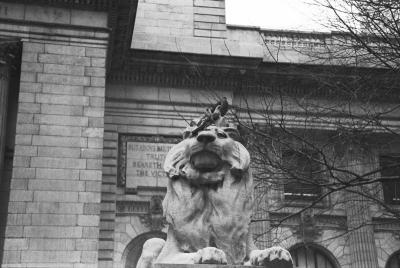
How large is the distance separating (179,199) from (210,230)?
1.37 ft

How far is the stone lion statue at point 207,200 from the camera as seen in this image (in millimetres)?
5863

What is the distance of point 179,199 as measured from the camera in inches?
235

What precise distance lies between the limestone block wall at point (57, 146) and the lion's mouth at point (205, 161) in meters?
11.3

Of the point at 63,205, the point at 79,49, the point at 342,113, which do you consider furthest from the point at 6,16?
the point at 342,113

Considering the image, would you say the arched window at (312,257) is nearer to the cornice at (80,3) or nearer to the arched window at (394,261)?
the arched window at (394,261)

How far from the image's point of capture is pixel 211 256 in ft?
17.4

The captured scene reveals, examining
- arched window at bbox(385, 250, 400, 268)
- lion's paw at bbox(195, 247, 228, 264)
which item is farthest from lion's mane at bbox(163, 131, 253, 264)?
arched window at bbox(385, 250, 400, 268)

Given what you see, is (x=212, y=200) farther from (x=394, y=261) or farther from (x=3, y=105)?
(x=394, y=261)

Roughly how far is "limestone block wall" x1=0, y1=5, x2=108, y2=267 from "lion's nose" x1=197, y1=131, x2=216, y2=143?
11.5m

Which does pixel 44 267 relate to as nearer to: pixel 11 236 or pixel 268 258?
pixel 11 236

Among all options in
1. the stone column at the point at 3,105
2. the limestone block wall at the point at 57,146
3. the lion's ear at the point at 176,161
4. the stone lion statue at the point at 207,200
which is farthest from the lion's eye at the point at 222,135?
the stone column at the point at 3,105

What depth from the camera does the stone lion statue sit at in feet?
19.2

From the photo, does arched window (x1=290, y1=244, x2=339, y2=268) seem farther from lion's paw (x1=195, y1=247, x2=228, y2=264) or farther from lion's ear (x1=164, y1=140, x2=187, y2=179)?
lion's paw (x1=195, y1=247, x2=228, y2=264)

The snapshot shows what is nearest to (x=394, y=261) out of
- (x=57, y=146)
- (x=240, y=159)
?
(x=57, y=146)
